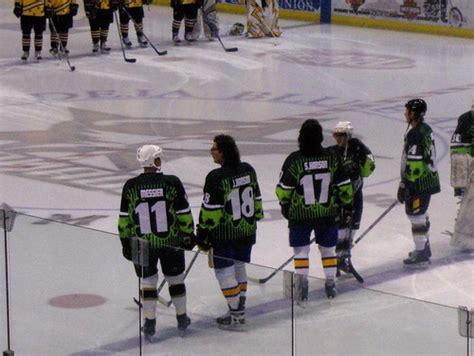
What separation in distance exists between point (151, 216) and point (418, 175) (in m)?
2.20

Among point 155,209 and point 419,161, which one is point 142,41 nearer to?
point 419,161

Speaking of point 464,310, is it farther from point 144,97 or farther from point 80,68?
point 80,68

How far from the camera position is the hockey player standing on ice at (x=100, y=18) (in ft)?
54.3

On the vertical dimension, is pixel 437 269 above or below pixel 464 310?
below

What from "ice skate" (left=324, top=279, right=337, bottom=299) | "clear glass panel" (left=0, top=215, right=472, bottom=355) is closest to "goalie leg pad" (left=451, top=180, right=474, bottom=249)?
"clear glass panel" (left=0, top=215, right=472, bottom=355)

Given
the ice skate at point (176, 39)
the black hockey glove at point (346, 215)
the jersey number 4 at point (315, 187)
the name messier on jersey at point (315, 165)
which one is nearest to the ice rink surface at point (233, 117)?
the ice skate at point (176, 39)

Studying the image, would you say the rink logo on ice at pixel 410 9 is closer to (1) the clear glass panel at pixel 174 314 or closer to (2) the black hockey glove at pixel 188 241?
(2) the black hockey glove at pixel 188 241

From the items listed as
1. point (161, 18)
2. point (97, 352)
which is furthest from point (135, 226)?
point (161, 18)

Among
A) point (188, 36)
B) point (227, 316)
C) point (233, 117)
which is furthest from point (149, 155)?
point (188, 36)

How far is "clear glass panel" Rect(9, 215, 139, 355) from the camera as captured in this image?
5.58 m

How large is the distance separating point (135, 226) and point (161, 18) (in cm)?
1373

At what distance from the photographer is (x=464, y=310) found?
4.60 m

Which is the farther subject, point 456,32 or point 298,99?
point 456,32

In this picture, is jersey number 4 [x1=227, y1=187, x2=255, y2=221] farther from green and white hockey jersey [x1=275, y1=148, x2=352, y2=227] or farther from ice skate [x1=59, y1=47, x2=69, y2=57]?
ice skate [x1=59, y1=47, x2=69, y2=57]
